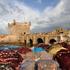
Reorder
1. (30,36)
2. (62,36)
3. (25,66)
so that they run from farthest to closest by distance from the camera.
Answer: (30,36) → (62,36) → (25,66)

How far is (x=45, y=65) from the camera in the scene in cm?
1438

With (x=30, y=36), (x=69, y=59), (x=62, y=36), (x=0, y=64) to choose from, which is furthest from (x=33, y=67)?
(x=30, y=36)

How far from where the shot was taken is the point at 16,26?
70.9 metres

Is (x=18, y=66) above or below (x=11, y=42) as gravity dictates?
above

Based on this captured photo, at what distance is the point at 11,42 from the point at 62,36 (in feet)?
50.6

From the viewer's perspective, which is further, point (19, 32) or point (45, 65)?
point (19, 32)

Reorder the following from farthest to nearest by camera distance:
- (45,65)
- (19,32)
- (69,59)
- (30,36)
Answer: (19,32) < (30,36) < (69,59) < (45,65)

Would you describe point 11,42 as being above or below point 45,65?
below

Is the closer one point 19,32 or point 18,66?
point 18,66

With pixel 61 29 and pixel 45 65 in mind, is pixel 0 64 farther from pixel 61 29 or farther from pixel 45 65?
pixel 61 29

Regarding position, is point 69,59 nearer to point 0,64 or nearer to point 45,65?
point 45,65

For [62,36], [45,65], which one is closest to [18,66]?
[45,65]

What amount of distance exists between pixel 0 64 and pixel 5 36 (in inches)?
2038

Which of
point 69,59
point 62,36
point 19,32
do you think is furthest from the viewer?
point 19,32
